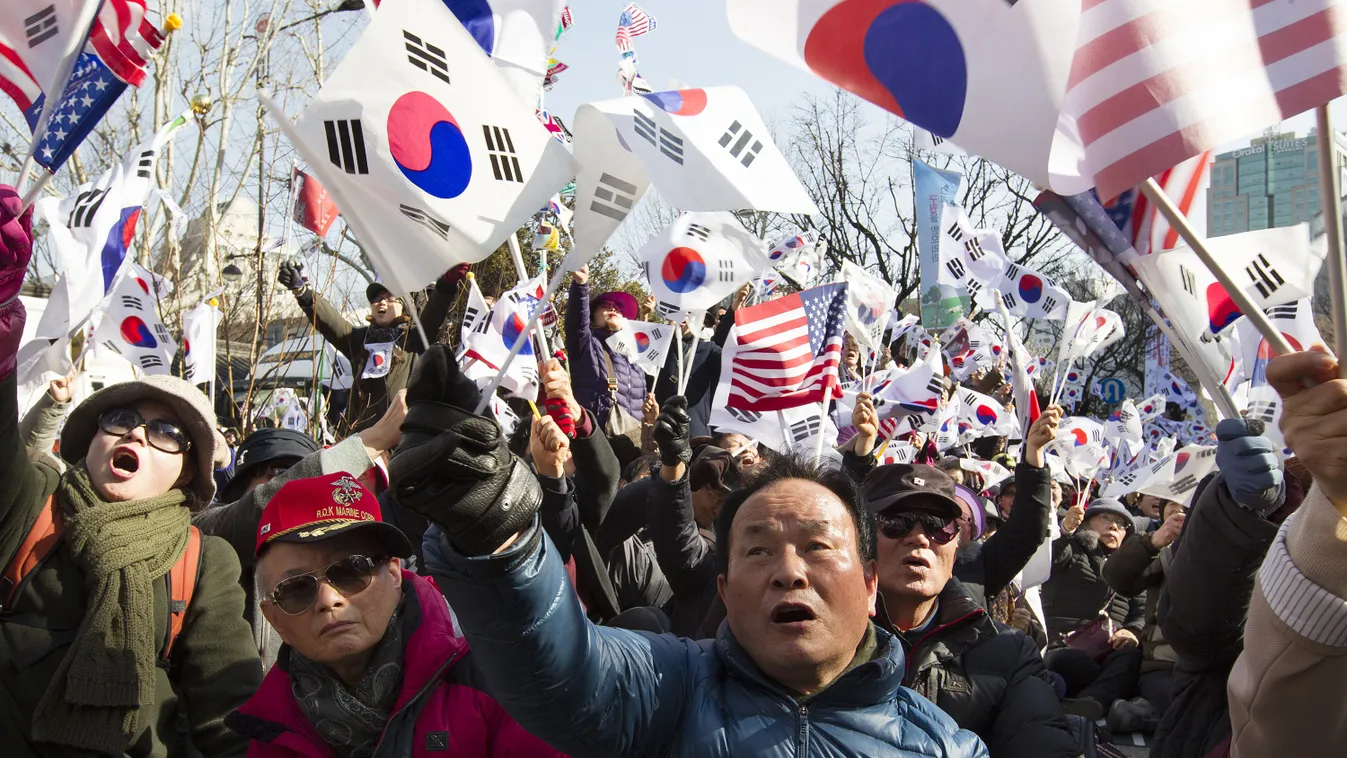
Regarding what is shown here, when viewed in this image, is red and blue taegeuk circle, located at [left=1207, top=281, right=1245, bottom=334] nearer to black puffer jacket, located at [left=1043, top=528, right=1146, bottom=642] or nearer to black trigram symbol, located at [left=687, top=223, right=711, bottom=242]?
black trigram symbol, located at [left=687, top=223, right=711, bottom=242]

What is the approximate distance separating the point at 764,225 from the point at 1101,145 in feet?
90.0

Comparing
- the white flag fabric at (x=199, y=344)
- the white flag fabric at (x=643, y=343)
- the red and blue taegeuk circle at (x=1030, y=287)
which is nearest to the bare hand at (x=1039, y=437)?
the white flag fabric at (x=643, y=343)

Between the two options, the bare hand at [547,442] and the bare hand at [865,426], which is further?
the bare hand at [865,426]

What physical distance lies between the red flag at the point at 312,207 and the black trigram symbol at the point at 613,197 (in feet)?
14.1

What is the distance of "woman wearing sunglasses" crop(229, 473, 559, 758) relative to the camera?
2430 mm

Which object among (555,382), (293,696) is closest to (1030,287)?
(555,382)

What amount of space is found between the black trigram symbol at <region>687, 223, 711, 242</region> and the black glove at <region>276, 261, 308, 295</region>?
227cm

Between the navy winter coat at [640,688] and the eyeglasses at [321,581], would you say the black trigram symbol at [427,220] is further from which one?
the navy winter coat at [640,688]

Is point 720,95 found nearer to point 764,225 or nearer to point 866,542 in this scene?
point 866,542

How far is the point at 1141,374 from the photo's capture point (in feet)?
120

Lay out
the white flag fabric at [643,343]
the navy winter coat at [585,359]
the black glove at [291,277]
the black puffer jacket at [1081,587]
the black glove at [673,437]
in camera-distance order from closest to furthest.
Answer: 1. the black glove at [673,437]
2. the black glove at [291,277]
3. the navy winter coat at [585,359]
4. the black puffer jacket at [1081,587]
5. the white flag fabric at [643,343]

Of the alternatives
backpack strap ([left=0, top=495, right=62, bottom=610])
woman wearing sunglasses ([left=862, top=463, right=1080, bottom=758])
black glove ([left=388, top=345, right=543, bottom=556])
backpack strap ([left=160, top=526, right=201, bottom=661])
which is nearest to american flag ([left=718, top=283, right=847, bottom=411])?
woman wearing sunglasses ([left=862, top=463, right=1080, bottom=758])

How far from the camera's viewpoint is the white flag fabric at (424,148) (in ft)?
9.58

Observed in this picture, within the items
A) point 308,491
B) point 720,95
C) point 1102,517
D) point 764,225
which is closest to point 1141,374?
point 764,225
